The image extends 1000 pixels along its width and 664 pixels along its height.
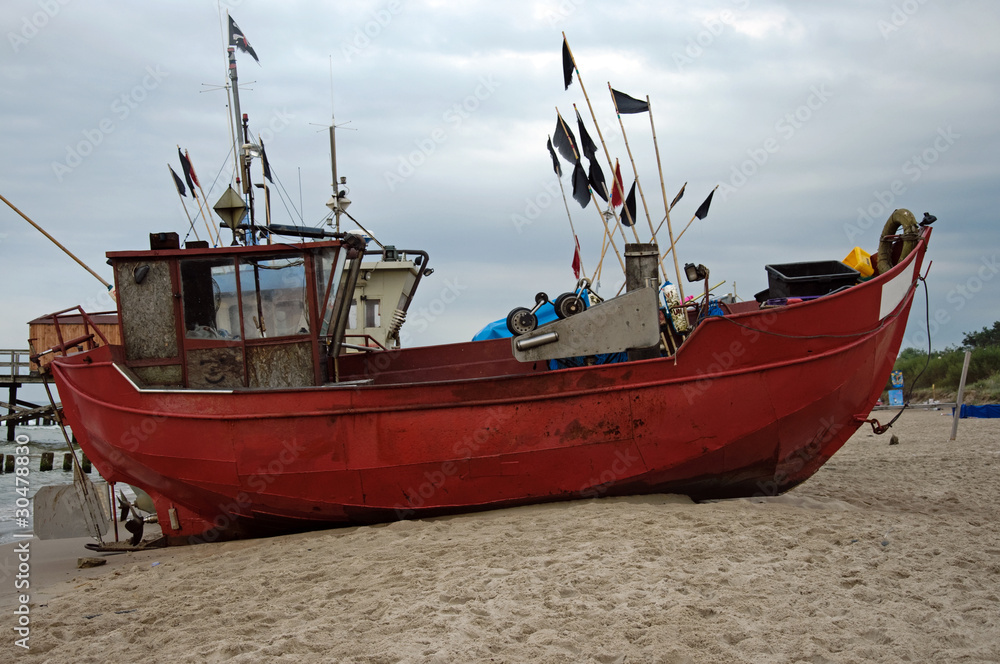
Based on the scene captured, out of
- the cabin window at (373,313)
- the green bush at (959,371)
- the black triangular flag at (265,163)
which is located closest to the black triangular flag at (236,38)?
the black triangular flag at (265,163)

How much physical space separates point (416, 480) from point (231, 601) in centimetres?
213

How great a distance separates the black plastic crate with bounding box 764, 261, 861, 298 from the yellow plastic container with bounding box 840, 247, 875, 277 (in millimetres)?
228

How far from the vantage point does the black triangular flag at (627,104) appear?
8734 mm

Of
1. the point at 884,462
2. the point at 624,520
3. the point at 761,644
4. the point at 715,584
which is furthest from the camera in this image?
the point at 884,462

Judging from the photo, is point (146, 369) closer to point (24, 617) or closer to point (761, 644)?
point (24, 617)

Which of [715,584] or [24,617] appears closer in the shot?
[715,584]

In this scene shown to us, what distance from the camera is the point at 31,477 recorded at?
68.5 ft

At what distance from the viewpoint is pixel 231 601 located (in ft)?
15.8

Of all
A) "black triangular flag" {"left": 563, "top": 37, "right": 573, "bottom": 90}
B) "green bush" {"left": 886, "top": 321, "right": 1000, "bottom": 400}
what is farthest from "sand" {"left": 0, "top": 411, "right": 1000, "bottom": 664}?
"green bush" {"left": 886, "top": 321, "right": 1000, "bottom": 400}

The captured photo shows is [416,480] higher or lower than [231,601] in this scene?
higher

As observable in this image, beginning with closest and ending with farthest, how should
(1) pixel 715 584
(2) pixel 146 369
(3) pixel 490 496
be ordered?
1. (1) pixel 715 584
2. (3) pixel 490 496
3. (2) pixel 146 369

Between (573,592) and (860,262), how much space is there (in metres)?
4.75

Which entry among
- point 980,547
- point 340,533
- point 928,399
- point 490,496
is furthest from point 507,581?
point 928,399

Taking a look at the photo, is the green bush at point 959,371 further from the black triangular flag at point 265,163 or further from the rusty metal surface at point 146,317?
the rusty metal surface at point 146,317
